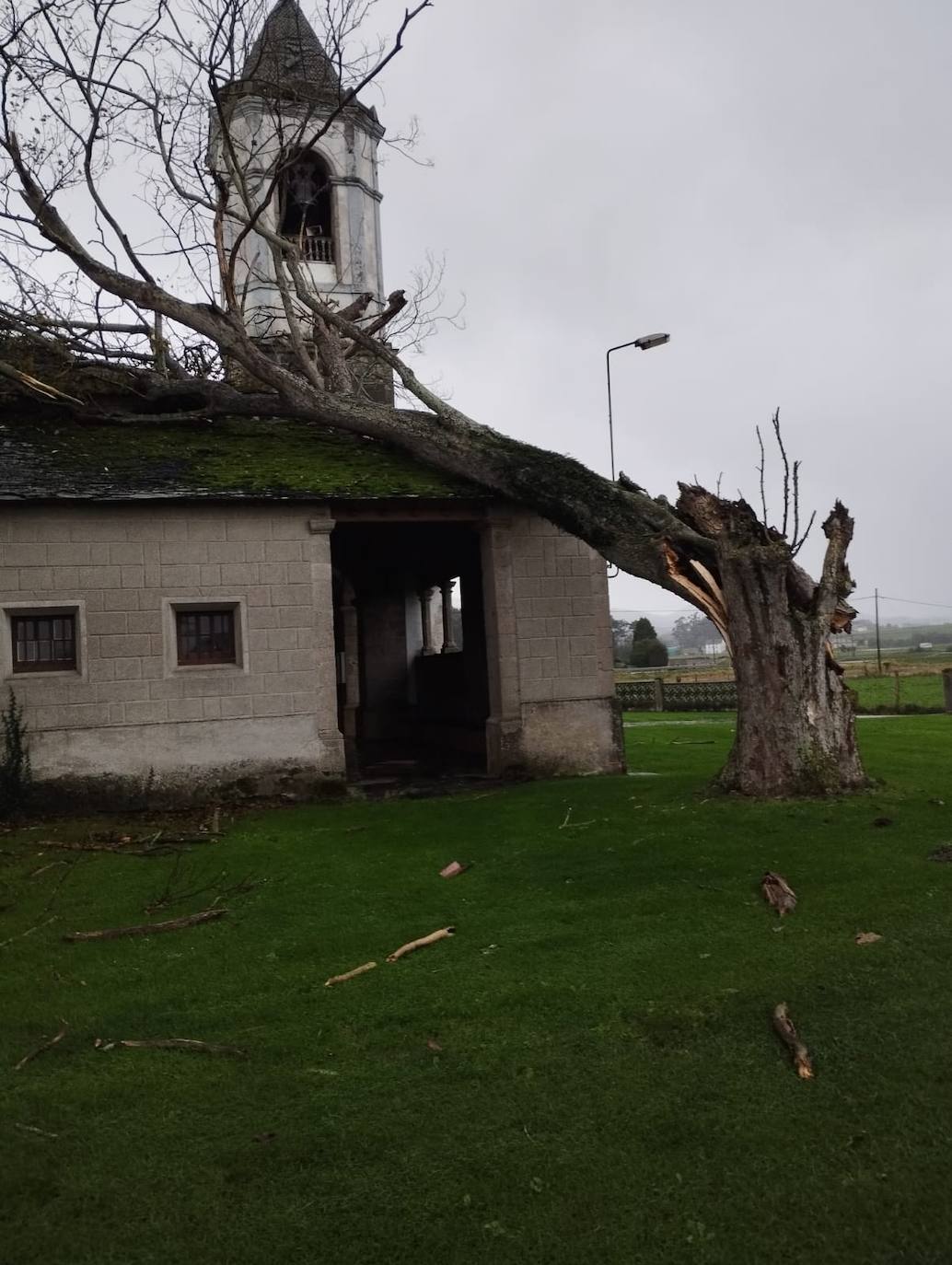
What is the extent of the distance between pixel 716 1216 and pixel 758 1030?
59.4 inches

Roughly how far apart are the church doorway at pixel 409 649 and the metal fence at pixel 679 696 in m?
8.79

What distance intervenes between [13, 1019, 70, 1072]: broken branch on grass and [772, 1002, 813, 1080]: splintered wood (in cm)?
381

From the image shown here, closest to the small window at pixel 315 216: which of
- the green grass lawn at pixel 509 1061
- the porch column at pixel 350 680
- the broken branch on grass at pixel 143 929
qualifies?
the porch column at pixel 350 680

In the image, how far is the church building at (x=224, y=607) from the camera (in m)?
11.8

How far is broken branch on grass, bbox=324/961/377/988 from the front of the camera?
20.7 feet

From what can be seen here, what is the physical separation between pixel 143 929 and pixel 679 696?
80.1ft

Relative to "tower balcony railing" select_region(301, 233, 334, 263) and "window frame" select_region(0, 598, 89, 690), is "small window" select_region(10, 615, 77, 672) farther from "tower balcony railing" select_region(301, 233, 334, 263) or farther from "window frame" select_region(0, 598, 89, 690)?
"tower balcony railing" select_region(301, 233, 334, 263)

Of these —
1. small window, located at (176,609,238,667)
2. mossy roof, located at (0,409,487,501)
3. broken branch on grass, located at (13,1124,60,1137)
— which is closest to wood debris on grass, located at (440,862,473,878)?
broken branch on grass, located at (13,1124,60,1137)

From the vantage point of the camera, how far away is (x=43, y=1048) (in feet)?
18.2

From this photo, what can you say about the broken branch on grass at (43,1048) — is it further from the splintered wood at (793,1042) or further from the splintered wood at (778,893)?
the splintered wood at (778,893)

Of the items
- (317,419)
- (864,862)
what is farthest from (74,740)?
(864,862)

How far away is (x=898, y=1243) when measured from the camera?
3586 mm

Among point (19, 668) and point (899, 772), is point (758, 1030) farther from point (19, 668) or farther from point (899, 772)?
point (19, 668)

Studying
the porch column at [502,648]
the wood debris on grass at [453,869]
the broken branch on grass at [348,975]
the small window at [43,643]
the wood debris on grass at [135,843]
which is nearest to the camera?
the broken branch on grass at [348,975]
